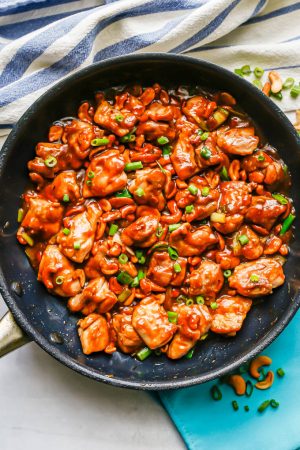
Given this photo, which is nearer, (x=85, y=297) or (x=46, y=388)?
(x=85, y=297)

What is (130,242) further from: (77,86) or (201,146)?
(77,86)

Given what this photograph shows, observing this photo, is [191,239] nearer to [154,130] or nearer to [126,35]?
[154,130]

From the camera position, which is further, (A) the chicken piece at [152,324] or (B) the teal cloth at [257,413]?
(B) the teal cloth at [257,413]

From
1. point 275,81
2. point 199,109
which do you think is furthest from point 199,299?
point 275,81

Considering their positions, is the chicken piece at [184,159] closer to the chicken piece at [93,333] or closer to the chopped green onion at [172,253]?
the chopped green onion at [172,253]

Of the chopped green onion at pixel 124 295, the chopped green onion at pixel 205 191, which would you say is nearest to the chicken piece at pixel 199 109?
the chopped green onion at pixel 205 191

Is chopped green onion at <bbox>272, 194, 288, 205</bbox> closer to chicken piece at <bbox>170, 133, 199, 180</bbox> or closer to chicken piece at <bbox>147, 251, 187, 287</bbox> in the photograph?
chicken piece at <bbox>170, 133, 199, 180</bbox>

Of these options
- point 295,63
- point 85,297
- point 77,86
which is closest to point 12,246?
point 85,297
